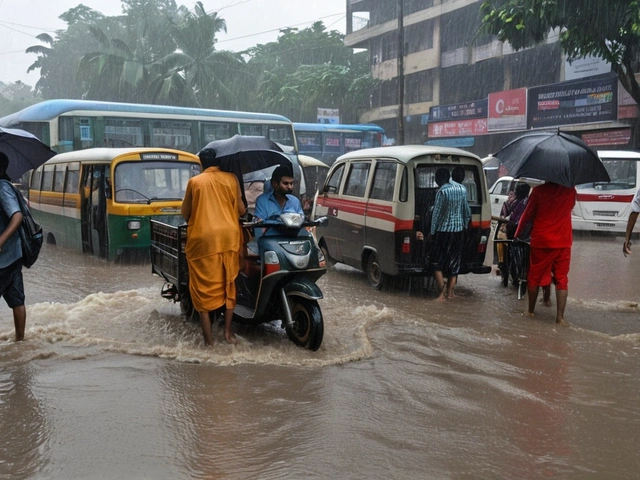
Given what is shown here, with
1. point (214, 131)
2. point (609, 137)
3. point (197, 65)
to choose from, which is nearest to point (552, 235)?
point (214, 131)

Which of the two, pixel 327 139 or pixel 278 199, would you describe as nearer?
pixel 278 199

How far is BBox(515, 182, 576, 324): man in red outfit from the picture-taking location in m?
6.86

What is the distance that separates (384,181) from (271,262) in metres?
3.52

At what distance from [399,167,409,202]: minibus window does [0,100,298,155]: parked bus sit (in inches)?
448

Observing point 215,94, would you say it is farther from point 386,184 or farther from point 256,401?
point 256,401

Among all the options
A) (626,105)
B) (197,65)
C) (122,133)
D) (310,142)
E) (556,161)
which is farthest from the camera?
(197,65)

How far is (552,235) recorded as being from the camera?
6852mm

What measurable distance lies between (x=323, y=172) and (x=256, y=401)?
1914 centimetres

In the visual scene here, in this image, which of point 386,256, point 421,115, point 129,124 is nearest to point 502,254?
point 386,256

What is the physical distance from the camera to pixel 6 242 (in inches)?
220

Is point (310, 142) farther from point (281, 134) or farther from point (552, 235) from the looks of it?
point (552, 235)

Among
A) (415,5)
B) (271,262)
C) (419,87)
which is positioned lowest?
(271,262)

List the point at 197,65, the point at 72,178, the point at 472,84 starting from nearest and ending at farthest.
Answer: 1. the point at 72,178
2. the point at 472,84
3. the point at 197,65

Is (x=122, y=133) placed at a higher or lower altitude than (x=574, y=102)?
lower
